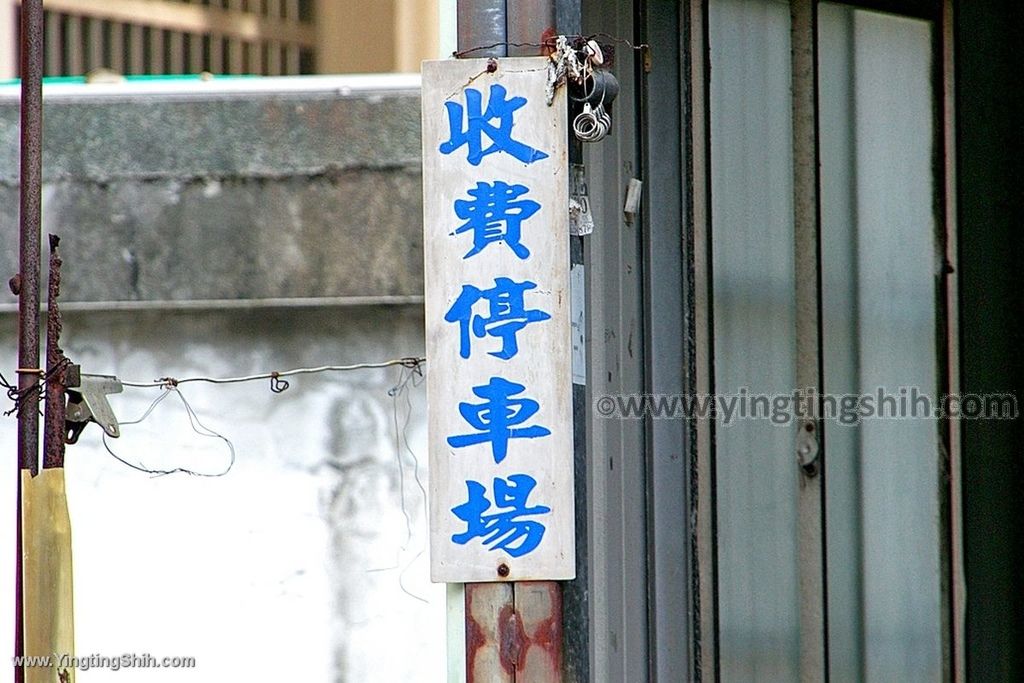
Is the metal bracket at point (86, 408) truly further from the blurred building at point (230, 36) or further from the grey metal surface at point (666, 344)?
the blurred building at point (230, 36)

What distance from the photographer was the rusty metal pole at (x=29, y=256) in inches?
144

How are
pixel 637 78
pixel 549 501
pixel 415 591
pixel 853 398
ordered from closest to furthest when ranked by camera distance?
pixel 549 501 → pixel 637 78 → pixel 853 398 → pixel 415 591

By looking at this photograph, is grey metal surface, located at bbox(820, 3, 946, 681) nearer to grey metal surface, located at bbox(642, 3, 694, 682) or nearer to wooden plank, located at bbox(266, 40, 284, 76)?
grey metal surface, located at bbox(642, 3, 694, 682)

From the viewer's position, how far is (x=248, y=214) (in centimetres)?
574

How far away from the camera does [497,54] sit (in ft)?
11.0

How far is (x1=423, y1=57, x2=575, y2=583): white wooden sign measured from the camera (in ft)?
10.8

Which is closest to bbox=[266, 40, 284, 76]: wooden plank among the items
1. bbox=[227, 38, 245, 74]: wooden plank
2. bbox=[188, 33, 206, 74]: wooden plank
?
bbox=[227, 38, 245, 74]: wooden plank

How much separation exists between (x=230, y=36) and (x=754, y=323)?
10.8 ft

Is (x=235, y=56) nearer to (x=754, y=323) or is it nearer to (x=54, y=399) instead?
(x=754, y=323)

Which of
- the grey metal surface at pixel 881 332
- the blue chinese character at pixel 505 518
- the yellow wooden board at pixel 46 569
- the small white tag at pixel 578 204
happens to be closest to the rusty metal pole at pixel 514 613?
the blue chinese character at pixel 505 518

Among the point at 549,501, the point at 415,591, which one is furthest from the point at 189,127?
the point at 549,501

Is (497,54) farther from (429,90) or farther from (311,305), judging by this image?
(311,305)

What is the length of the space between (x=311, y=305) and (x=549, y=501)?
2.72 m

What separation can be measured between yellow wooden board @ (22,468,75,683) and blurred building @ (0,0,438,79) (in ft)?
10.2
